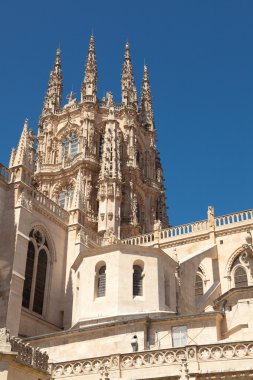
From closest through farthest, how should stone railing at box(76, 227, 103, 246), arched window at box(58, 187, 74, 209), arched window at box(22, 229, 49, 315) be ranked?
arched window at box(22, 229, 49, 315) → stone railing at box(76, 227, 103, 246) → arched window at box(58, 187, 74, 209)

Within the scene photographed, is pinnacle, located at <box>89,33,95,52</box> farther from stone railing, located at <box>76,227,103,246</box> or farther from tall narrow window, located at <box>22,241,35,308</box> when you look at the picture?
tall narrow window, located at <box>22,241,35,308</box>

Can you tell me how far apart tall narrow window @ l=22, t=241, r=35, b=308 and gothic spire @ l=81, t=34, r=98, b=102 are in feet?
88.3

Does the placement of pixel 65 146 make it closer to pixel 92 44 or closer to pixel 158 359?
pixel 92 44

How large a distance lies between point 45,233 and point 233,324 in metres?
14.1

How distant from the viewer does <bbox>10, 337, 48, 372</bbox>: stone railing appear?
1524 cm

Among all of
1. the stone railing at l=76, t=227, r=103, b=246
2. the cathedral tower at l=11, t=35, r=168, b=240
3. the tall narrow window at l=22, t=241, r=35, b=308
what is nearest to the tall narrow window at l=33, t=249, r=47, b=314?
the tall narrow window at l=22, t=241, r=35, b=308

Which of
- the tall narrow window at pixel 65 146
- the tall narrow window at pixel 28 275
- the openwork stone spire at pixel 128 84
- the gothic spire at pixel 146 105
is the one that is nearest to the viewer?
the tall narrow window at pixel 28 275

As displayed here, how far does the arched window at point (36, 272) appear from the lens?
96.1ft

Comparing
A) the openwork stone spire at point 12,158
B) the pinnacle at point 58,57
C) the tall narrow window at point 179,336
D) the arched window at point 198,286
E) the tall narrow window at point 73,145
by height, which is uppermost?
the pinnacle at point 58,57

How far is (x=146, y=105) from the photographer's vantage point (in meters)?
61.9

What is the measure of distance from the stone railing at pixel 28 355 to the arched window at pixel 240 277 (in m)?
18.1

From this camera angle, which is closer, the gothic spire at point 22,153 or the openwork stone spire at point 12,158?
the gothic spire at point 22,153

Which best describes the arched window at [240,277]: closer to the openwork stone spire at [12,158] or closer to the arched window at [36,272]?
the arched window at [36,272]

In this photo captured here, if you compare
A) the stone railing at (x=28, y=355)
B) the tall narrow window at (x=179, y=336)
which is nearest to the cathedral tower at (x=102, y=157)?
the tall narrow window at (x=179, y=336)
